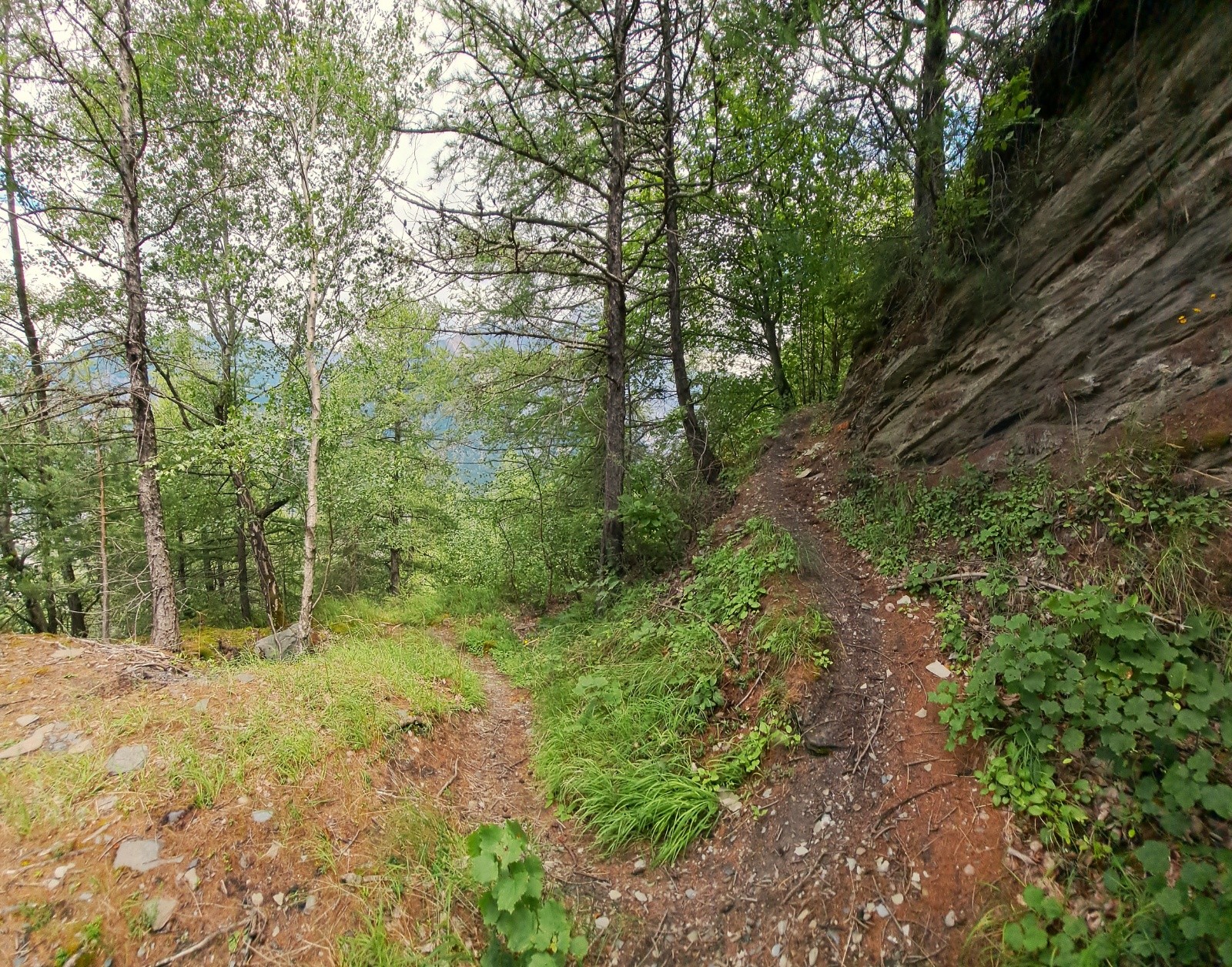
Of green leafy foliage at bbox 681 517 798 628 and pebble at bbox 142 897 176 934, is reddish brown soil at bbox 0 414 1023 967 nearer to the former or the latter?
pebble at bbox 142 897 176 934

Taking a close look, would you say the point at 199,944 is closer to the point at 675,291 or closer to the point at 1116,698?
the point at 1116,698

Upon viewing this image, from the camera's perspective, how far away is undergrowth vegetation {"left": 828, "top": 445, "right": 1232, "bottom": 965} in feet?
6.56

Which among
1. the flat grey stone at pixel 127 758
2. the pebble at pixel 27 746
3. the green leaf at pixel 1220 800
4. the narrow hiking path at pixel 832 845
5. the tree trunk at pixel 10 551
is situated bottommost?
the narrow hiking path at pixel 832 845

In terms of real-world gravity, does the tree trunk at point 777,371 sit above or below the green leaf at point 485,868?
above

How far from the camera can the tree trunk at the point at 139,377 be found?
6.68 m

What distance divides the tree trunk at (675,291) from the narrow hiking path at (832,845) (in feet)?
14.2

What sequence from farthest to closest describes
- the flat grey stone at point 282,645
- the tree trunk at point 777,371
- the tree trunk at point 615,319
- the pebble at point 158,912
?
the tree trunk at point 777,371 < the flat grey stone at point 282,645 < the tree trunk at point 615,319 < the pebble at point 158,912

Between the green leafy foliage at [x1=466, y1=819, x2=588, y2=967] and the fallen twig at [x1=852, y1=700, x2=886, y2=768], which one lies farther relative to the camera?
the fallen twig at [x1=852, y1=700, x2=886, y2=768]

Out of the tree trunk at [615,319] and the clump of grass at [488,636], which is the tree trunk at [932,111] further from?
the clump of grass at [488,636]

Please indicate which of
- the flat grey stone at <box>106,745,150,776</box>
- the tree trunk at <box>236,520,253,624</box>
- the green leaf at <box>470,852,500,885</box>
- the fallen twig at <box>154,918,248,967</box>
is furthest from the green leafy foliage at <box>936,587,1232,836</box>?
the tree trunk at <box>236,520,253,624</box>

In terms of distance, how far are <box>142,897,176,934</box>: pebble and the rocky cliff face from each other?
22.0 ft

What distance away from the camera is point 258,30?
726 cm

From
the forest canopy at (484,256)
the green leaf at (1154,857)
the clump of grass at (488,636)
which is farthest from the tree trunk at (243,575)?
the green leaf at (1154,857)

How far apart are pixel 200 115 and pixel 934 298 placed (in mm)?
12029
